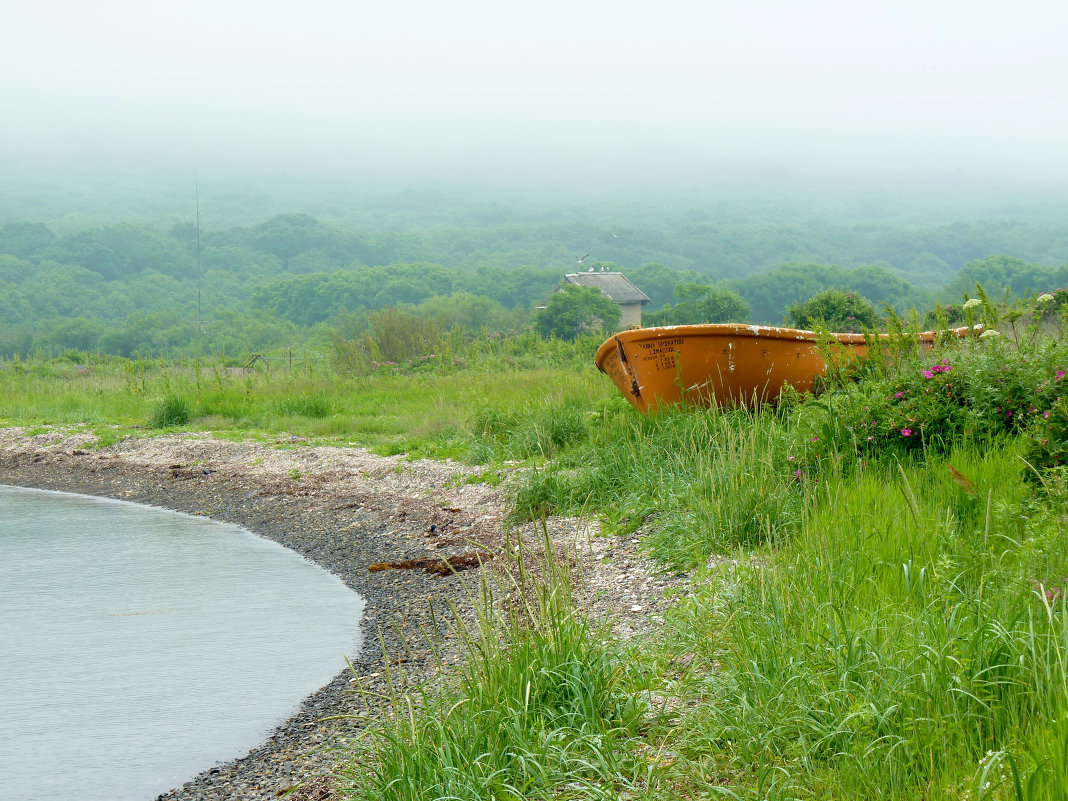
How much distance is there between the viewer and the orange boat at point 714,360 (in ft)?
29.7

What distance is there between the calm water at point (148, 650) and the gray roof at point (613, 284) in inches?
2415

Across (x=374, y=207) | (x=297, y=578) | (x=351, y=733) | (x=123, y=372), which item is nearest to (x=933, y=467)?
(x=351, y=733)

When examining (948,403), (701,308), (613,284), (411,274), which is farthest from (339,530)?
(411,274)

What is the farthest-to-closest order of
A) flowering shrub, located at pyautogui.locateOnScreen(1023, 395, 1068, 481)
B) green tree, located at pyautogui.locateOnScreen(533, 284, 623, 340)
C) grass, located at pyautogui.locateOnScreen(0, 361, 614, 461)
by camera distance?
1. green tree, located at pyautogui.locateOnScreen(533, 284, 623, 340)
2. grass, located at pyautogui.locateOnScreen(0, 361, 614, 461)
3. flowering shrub, located at pyautogui.locateOnScreen(1023, 395, 1068, 481)

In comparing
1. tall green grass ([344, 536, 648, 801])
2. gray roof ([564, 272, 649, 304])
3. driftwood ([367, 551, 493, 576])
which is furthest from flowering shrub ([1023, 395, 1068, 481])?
gray roof ([564, 272, 649, 304])

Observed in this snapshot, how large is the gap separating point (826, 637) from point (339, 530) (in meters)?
7.18

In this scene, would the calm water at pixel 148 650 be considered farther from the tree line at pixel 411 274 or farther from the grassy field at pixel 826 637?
the tree line at pixel 411 274

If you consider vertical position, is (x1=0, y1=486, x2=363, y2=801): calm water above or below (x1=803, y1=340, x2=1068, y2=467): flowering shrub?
below

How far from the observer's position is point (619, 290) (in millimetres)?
71688

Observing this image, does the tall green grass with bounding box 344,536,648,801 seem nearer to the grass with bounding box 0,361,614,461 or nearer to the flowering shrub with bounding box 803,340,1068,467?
the flowering shrub with bounding box 803,340,1068,467

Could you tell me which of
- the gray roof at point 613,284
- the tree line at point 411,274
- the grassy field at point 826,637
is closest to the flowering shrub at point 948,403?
the grassy field at point 826,637

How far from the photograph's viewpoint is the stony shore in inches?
183

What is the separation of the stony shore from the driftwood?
3.2 inches

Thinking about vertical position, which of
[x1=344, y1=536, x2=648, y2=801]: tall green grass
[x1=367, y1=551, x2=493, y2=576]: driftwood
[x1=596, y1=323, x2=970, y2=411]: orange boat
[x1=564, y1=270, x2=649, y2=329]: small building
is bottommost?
[x1=564, y1=270, x2=649, y2=329]: small building
